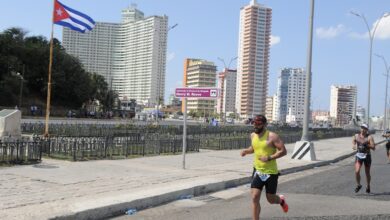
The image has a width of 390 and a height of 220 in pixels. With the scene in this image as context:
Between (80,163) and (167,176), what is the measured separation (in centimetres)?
352

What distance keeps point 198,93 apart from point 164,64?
3262 inches

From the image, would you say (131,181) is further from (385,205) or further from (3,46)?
(3,46)

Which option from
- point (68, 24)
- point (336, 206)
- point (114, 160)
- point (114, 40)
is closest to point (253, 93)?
point (114, 40)

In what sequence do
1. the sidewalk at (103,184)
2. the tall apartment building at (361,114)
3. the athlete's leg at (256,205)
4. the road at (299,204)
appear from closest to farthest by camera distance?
the athlete's leg at (256,205) < the sidewalk at (103,184) < the road at (299,204) < the tall apartment building at (361,114)

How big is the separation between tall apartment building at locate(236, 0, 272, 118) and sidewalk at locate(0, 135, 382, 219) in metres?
69.3

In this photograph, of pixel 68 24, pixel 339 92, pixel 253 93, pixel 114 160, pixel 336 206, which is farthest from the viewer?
pixel 339 92

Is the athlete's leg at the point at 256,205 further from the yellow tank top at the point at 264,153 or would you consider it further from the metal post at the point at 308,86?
the metal post at the point at 308,86

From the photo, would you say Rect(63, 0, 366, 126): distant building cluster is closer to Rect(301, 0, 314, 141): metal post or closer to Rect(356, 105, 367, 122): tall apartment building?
Rect(356, 105, 367, 122): tall apartment building

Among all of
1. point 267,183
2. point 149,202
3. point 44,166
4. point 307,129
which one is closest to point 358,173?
point 149,202

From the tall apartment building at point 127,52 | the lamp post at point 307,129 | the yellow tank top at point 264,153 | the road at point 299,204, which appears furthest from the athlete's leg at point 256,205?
the tall apartment building at point 127,52

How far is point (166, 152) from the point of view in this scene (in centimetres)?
2231

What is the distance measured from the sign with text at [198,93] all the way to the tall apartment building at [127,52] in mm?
62283

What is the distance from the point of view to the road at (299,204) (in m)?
9.41

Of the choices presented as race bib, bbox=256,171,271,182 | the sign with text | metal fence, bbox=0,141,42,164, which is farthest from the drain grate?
race bib, bbox=256,171,271,182
